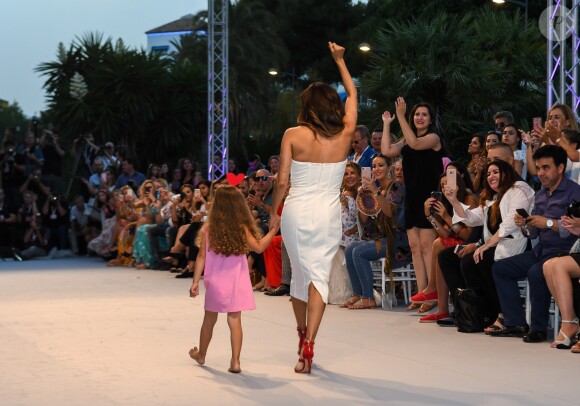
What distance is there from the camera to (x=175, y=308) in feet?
30.5

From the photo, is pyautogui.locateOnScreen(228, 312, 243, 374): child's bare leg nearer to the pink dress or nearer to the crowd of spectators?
the pink dress

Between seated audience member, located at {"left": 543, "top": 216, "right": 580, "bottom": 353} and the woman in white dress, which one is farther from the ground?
the woman in white dress

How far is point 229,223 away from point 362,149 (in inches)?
176

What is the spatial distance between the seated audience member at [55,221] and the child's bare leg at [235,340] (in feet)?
40.3

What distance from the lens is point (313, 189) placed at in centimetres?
593

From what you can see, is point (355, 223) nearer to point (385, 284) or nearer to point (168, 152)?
point (385, 284)

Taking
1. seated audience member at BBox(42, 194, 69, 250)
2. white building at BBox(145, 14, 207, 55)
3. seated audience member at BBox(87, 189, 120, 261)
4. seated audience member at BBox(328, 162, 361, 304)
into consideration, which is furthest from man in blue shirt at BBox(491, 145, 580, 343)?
white building at BBox(145, 14, 207, 55)

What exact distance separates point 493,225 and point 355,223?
2.14m

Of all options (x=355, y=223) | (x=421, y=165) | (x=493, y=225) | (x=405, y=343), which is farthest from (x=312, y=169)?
(x=355, y=223)

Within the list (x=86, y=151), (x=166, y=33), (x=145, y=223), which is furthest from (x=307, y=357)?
(x=166, y=33)

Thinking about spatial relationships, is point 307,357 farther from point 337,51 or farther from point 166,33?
point 166,33

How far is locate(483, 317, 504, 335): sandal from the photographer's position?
736 cm

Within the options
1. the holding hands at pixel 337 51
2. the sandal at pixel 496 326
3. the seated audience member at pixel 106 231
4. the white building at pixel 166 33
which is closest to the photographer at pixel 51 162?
the seated audience member at pixel 106 231

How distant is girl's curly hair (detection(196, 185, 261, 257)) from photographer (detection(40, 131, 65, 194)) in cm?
1263
